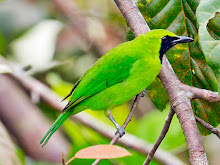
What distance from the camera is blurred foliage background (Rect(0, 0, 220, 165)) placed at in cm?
478

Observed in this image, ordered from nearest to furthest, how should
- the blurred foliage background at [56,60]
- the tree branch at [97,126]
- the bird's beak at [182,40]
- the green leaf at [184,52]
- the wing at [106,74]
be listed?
the bird's beak at [182,40] < the green leaf at [184,52] < the wing at [106,74] < the tree branch at [97,126] < the blurred foliage background at [56,60]

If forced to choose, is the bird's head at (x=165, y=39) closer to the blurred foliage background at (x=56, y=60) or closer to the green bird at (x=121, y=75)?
the green bird at (x=121, y=75)

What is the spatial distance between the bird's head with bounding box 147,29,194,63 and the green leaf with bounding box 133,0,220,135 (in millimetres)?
106

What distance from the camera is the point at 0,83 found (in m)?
5.19

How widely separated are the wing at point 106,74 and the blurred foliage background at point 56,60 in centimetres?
131

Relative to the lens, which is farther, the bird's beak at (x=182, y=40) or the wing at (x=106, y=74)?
the wing at (x=106, y=74)

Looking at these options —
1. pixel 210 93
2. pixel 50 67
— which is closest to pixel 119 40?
pixel 50 67

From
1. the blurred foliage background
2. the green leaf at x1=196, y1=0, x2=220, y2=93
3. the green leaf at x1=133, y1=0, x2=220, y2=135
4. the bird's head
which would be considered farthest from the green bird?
the blurred foliage background

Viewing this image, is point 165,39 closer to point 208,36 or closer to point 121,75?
point 121,75

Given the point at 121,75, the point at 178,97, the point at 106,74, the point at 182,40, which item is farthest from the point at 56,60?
the point at 178,97

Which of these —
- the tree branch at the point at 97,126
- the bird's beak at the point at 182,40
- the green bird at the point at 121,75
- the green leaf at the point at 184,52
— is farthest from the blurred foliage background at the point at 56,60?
the bird's beak at the point at 182,40

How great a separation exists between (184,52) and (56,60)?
122 inches

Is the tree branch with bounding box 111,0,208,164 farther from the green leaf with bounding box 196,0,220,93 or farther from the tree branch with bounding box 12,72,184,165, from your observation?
the tree branch with bounding box 12,72,184,165

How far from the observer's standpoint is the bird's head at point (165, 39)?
281 cm
